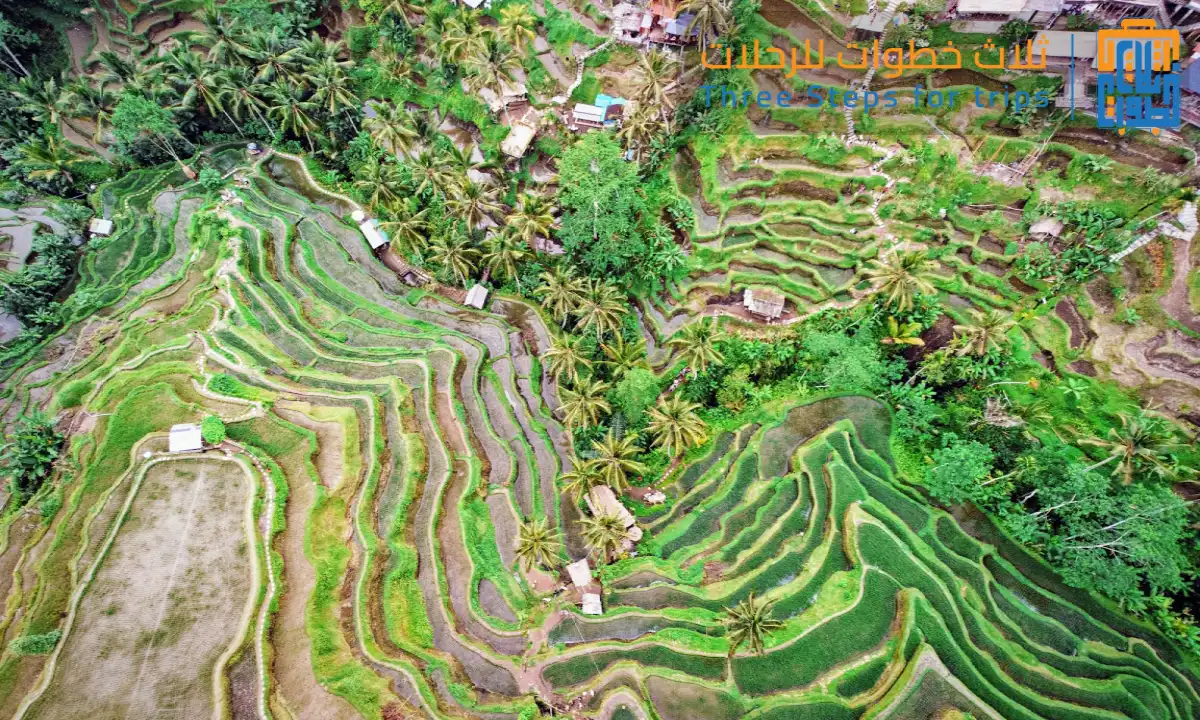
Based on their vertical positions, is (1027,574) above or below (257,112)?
below

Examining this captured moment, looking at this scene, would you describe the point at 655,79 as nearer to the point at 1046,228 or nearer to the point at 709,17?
the point at 709,17

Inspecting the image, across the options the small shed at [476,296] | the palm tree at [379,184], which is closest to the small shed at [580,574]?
the small shed at [476,296]

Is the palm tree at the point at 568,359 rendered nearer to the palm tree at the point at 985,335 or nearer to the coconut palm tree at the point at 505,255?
the coconut palm tree at the point at 505,255

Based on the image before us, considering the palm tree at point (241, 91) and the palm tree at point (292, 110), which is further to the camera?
the palm tree at point (292, 110)

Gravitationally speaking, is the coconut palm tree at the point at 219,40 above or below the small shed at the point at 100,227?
above

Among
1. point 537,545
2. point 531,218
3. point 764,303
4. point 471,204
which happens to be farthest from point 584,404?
point 471,204

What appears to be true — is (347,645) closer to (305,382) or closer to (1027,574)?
(305,382)

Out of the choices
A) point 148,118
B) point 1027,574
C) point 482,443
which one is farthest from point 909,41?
point 148,118
